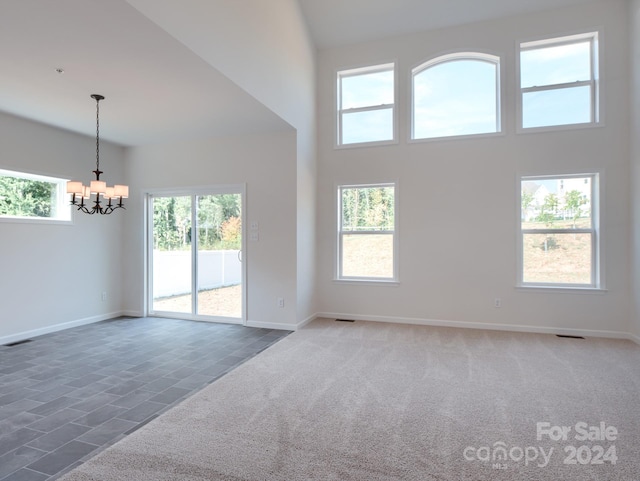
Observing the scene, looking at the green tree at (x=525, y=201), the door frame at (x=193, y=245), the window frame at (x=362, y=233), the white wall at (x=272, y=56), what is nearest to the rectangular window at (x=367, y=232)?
the window frame at (x=362, y=233)

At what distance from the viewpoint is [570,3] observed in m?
4.71

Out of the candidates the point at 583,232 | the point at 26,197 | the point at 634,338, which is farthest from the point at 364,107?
the point at 26,197

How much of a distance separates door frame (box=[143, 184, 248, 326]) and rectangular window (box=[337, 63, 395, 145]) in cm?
199

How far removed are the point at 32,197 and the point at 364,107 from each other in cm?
491

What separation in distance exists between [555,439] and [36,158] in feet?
20.2

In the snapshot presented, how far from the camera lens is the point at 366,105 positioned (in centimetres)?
570

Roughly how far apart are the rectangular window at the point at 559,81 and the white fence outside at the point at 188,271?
4669mm

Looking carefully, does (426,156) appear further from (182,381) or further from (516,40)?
(182,381)

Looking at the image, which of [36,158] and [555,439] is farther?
[36,158]

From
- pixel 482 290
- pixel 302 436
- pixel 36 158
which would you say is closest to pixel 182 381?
pixel 302 436

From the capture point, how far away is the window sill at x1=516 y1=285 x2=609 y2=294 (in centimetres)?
464

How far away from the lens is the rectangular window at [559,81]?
4.72 m

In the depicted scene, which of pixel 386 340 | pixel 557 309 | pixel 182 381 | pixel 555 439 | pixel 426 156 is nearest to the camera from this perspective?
pixel 555 439

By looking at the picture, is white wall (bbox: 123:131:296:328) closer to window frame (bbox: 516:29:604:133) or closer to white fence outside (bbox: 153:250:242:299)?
white fence outside (bbox: 153:250:242:299)
